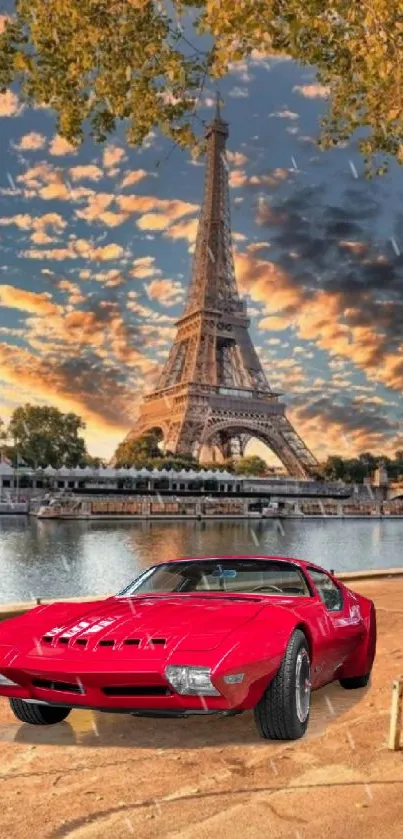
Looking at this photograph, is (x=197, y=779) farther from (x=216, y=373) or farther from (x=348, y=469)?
(x=348, y=469)

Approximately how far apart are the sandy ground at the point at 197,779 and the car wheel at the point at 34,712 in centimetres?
7

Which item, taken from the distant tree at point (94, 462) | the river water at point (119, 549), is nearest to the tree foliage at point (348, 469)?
the distant tree at point (94, 462)

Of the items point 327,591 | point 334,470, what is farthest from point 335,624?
point 334,470

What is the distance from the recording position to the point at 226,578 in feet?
18.2

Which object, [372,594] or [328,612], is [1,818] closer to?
[328,612]

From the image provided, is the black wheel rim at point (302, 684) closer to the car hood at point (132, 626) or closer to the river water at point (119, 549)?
the car hood at point (132, 626)

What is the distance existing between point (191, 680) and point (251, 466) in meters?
139

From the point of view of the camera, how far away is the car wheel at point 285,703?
4.43 meters

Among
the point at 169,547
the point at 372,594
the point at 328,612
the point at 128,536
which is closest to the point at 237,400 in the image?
the point at 128,536

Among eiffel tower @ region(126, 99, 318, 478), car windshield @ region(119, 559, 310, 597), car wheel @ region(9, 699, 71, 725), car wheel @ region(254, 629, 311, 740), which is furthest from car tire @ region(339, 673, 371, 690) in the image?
eiffel tower @ region(126, 99, 318, 478)

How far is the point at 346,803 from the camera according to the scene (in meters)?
3.58

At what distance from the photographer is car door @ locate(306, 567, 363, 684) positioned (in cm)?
537

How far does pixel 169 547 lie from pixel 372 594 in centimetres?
3695

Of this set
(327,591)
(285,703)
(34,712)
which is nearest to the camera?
(285,703)
